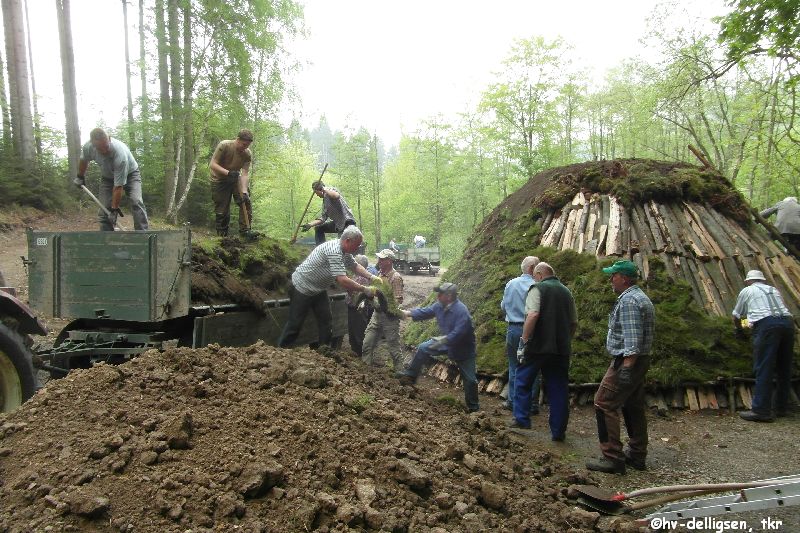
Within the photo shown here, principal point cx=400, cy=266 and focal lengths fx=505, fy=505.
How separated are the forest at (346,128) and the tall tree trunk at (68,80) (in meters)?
0.04

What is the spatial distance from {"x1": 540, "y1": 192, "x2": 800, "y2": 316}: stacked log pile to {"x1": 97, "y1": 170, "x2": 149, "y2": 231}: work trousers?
6.33 metres

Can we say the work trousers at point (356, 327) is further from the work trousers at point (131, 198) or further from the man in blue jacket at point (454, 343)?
the work trousers at point (131, 198)

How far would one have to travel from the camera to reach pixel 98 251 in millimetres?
4914

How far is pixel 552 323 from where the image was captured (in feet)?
17.8

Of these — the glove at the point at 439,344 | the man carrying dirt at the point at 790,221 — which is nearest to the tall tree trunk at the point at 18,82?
the glove at the point at 439,344

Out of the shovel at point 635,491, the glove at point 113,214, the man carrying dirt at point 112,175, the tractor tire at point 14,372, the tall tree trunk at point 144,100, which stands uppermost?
the tall tree trunk at point 144,100

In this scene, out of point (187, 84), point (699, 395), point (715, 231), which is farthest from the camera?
point (187, 84)

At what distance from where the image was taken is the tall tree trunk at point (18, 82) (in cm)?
1353

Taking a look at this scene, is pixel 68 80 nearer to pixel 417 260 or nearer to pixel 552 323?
pixel 417 260

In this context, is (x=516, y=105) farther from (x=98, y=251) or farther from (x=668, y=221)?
(x=98, y=251)

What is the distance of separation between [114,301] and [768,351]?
24.3 ft

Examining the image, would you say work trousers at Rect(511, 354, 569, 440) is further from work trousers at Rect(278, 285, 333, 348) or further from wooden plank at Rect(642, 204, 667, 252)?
wooden plank at Rect(642, 204, 667, 252)

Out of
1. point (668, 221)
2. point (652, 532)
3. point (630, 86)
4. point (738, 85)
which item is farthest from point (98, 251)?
point (630, 86)

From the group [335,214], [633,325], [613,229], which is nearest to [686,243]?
[613,229]
